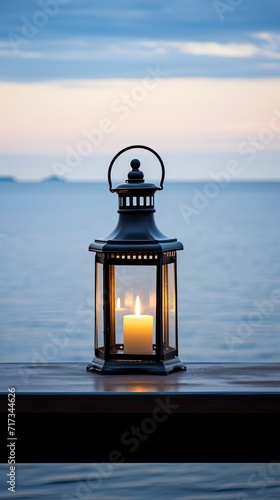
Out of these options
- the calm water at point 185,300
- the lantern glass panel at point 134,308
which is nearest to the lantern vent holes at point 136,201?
the lantern glass panel at point 134,308

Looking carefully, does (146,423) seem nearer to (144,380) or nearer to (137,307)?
(144,380)

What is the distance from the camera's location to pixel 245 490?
4527 mm

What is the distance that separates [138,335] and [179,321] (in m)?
5.90

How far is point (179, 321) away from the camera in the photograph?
8484mm

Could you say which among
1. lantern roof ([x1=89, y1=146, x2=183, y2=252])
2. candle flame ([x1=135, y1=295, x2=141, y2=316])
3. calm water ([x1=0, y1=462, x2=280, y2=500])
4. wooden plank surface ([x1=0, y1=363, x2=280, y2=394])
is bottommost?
calm water ([x1=0, y1=462, x2=280, y2=500])

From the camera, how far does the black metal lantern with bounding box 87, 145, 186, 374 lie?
2580mm

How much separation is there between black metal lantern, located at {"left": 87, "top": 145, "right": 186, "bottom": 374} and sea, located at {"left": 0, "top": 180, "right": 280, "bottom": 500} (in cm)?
46

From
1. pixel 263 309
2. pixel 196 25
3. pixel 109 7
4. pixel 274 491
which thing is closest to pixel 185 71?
pixel 196 25

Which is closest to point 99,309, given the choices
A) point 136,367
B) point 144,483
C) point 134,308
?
point 134,308

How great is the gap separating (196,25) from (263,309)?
3401 millimetres

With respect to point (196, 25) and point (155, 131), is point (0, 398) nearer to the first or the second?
point (196, 25)

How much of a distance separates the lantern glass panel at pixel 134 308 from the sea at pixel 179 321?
1.60 feet

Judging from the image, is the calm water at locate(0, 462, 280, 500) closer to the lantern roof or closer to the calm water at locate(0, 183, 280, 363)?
the lantern roof

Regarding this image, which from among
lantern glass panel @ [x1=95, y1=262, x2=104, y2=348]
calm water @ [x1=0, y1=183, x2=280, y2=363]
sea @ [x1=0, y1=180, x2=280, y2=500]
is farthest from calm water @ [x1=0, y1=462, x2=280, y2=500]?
calm water @ [x1=0, y1=183, x2=280, y2=363]
